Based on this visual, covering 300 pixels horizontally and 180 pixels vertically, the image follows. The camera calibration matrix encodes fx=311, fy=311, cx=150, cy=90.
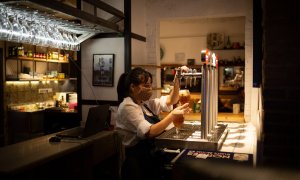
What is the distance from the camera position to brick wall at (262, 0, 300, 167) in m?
1.72

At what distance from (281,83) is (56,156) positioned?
1812mm

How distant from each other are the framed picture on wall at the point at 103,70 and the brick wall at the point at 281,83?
3.32 m

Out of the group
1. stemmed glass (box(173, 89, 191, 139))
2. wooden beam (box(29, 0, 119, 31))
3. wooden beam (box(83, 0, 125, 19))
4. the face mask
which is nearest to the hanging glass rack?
wooden beam (box(29, 0, 119, 31))

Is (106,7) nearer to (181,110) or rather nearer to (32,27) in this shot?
(32,27)

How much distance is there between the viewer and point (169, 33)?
29.1 ft

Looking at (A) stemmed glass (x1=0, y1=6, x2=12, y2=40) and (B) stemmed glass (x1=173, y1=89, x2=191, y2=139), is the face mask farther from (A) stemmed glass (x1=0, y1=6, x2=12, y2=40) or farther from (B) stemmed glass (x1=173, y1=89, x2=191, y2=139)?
(A) stemmed glass (x1=0, y1=6, x2=12, y2=40)

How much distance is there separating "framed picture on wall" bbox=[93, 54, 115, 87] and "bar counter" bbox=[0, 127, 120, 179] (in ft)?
3.89

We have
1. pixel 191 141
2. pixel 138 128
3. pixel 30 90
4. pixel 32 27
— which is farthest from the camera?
pixel 30 90

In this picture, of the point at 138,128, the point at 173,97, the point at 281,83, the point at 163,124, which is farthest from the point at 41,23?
the point at 281,83

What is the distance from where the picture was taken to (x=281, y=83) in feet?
5.74

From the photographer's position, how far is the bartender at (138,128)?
2402mm

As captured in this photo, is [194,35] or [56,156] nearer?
[56,156]

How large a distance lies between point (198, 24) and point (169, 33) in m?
0.87

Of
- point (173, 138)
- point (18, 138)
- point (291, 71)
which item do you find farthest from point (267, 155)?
point (18, 138)
